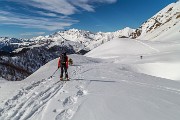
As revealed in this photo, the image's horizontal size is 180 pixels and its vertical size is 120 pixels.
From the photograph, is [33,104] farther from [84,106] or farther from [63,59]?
[63,59]

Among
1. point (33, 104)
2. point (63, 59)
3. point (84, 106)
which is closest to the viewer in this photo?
point (84, 106)

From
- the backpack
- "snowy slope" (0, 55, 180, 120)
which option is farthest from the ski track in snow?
the backpack

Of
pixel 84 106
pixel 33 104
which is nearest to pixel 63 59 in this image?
pixel 33 104

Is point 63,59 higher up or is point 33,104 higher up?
point 63,59

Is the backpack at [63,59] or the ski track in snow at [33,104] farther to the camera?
the backpack at [63,59]

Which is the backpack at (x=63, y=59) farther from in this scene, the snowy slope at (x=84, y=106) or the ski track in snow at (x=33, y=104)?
the snowy slope at (x=84, y=106)

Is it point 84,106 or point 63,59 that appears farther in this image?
point 63,59

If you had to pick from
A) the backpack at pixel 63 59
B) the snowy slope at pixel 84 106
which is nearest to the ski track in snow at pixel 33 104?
the snowy slope at pixel 84 106

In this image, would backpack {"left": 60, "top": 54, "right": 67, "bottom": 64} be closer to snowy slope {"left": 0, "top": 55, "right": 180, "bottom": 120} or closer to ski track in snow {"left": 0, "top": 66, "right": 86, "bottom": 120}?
ski track in snow {"left": 0, "top": 66, "right": 86, "bottom": 120}

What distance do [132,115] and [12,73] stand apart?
165 m

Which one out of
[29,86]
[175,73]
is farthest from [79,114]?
[175,73]

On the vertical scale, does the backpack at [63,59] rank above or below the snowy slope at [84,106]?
above

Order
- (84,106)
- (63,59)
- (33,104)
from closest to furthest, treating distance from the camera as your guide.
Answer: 1. (84,106)
2. (33,104)
3. (63,59)

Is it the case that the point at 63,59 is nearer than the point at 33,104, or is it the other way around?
the point at 33,104
